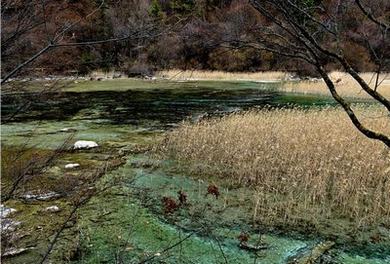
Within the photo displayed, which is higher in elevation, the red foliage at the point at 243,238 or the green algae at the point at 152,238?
the red foliage at the point at 243,238

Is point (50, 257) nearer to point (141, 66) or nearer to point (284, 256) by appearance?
point (284, 256)

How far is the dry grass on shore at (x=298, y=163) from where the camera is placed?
6258 mm

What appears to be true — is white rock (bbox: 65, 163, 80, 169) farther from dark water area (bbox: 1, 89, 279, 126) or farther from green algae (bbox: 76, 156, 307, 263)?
dark water area (bbox: 1, 89, 279, 126)

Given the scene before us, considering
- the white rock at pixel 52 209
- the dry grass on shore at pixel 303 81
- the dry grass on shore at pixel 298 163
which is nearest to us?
the white rock at pixel 52 209

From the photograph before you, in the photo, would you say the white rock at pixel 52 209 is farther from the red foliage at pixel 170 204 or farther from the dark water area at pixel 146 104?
the dark water area at pixel 146 104

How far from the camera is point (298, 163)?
7.98 metres

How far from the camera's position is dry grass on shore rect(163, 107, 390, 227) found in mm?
6258

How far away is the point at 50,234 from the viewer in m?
5.29

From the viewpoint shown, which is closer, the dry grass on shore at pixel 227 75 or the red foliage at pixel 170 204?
the red foliage at pixel 170 204

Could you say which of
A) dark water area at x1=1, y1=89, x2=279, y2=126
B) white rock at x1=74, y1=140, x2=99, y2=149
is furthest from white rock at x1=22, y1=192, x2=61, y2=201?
dark water area at x1=1, y1=89, x2=279, y2=126

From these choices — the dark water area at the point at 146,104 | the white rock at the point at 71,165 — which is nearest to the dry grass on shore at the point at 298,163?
the white rock at the point at 71,165

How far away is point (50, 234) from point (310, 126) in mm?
6647

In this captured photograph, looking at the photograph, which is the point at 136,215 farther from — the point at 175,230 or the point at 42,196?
the point at 42,196

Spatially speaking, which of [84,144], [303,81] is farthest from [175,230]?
[303,81]
